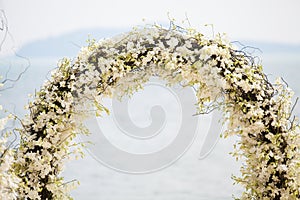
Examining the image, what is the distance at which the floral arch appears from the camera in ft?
8.49

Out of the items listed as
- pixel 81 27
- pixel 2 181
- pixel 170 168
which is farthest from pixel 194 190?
pixel 2 181

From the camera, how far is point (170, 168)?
12.4 feet

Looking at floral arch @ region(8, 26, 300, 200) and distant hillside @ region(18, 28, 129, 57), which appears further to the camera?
distant hillside @ region(18, 28, 129, 57)

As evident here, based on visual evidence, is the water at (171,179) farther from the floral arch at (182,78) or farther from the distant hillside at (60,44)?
the floral arch at (182,78)

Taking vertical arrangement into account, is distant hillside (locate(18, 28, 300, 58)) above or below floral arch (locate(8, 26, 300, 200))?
above

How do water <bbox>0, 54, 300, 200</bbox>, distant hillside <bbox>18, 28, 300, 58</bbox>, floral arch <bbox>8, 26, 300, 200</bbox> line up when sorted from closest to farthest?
floral arch <bbox>8, 26, 300, 200</bbox> < water <bbox>0, 54, 300, 200</bbox> < distant hillside <bbox>18, 28, 300, 58</bbox>

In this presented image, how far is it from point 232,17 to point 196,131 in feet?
2.86

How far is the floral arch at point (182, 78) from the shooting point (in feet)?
8.49

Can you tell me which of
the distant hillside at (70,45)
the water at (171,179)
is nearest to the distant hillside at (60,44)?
the distant hillside at (70,45)

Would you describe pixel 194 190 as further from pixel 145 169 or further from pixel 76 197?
pixel 76 197

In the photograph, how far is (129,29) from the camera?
3.90m

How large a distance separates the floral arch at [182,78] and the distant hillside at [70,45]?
1207 mm

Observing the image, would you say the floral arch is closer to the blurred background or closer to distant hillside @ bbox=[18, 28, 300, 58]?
the blurred background

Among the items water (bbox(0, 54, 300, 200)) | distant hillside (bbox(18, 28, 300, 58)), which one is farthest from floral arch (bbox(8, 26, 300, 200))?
distant hillside (bbox(18, 28, 300, 58))
